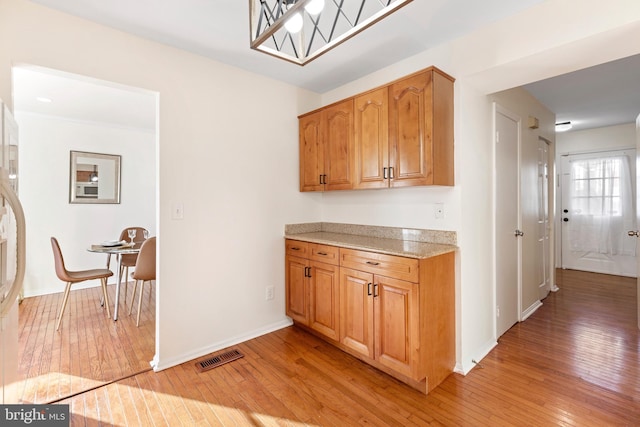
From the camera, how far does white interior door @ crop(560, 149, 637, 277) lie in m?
4.81

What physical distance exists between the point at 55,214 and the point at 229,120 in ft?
11.3

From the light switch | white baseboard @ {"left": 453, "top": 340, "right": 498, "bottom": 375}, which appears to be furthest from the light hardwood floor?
the light switch

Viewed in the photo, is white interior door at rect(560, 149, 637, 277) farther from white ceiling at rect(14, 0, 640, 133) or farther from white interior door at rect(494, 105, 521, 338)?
white interior door at rect(494, 105, 521, 338)

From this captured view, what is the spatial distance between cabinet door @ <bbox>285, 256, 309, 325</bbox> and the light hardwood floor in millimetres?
232

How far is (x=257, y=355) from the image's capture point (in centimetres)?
254

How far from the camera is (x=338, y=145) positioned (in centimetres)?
A: 285

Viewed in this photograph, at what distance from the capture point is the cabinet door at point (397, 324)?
1.98 metres

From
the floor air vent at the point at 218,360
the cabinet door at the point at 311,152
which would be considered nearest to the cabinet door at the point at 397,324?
the floor air vent at the point at 218,360

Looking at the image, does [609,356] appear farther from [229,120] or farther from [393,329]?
[229,120]

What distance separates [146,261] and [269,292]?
4.62 feet

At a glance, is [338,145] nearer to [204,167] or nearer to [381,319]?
[204,167]

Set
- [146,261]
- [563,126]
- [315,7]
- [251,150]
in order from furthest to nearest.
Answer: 1. [563,126]
2. [146,261]
3. [251,150]
4. [315,7]

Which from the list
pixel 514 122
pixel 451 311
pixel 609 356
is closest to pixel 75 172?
pixel 451 311

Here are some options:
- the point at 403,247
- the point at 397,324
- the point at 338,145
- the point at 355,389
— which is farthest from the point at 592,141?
the point at 355,389
